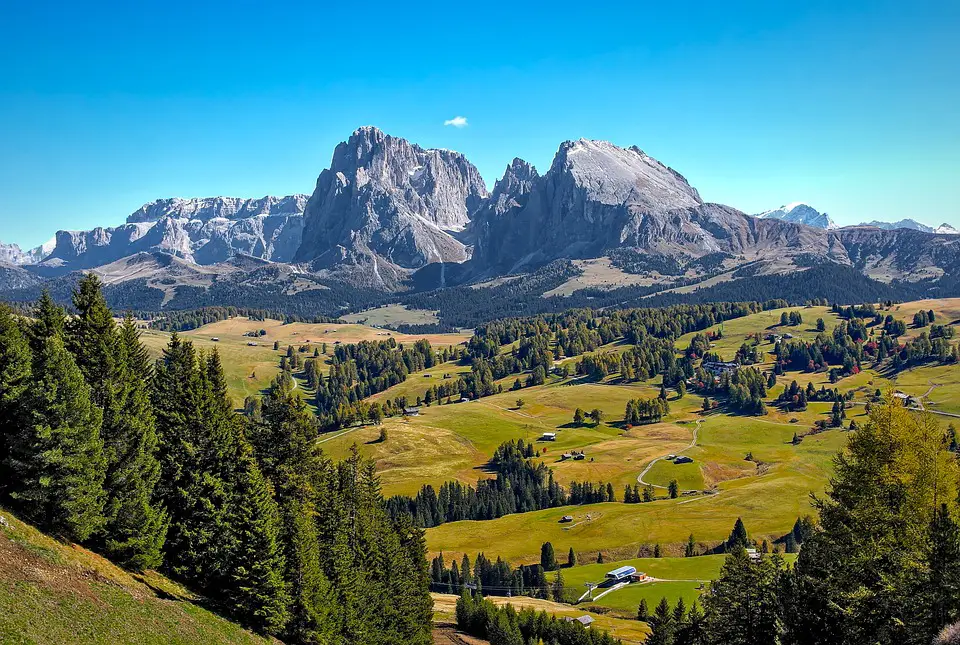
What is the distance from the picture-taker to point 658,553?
161m

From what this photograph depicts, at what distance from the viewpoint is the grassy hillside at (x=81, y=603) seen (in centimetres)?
3469

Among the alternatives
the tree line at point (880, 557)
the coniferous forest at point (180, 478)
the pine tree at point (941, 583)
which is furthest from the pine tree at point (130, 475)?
the pine tree at point (941, 583)

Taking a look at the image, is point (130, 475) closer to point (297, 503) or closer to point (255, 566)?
point (255, 566)

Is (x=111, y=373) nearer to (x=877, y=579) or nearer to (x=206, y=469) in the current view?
(x=206, y=469)

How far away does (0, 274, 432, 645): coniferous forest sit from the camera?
45.2 meters

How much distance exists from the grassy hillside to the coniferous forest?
2611 millimetres

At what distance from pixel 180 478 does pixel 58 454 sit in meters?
12.0

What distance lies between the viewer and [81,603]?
1511 inches

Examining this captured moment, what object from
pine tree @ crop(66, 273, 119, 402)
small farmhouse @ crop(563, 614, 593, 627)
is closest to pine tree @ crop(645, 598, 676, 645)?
small farmhouse @ crop(563, 614, 593, 627)

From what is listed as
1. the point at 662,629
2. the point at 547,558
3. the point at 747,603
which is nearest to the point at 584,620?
the point at 662,629

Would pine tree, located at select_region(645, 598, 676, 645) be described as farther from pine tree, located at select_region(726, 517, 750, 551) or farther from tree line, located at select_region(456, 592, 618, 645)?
pine tree, located at select_region(726, 517, 750, 551)

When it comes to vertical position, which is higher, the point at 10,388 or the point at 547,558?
the point at 10,388

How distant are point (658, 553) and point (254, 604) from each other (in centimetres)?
12971

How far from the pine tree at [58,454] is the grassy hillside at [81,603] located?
1660mm
